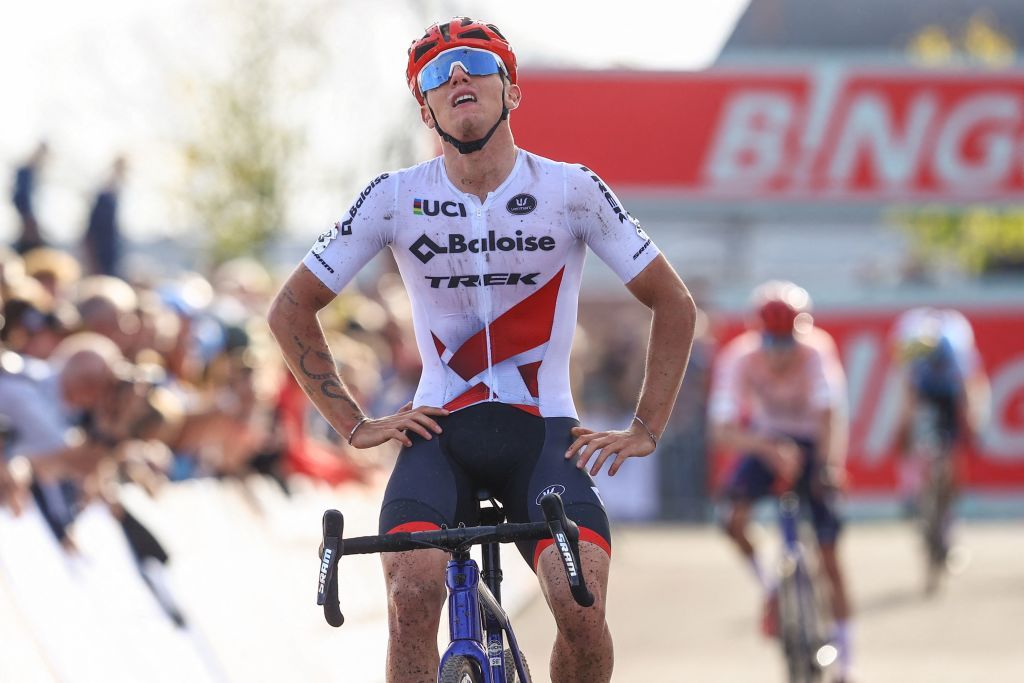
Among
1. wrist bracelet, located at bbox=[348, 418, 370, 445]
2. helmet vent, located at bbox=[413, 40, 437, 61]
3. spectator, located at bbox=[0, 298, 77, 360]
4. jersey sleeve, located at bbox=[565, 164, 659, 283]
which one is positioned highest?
spectator, located at bbox=[0, 298, 77, 360]

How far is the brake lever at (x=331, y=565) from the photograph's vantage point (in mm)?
4770

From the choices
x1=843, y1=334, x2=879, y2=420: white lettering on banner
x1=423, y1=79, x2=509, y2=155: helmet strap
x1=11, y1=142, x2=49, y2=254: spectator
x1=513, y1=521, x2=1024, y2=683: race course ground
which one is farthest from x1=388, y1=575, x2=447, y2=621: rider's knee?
x1=843, y1=334, x2=879, y2=420: white lettering on banner

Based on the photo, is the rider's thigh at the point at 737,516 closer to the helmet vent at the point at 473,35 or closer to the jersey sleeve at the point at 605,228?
the jersey sleeve at the point at 605,228

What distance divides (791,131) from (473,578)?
62.8 ft

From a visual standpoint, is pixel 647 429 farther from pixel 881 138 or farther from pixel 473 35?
pixel 881 138

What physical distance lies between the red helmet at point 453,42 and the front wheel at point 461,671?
161 cm

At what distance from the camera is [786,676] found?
1116cm

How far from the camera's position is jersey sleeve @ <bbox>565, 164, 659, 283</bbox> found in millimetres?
5492

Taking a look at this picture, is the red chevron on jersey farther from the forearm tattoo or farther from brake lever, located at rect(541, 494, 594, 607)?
brake lever, located at rect(541, 494, 594, 607)

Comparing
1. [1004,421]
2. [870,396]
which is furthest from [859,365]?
[1004,421]

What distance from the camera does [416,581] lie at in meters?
5.18

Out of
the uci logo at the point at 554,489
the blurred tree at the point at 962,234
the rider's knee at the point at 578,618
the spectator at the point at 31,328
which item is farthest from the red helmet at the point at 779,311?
the blurred tree at the point at 962,234

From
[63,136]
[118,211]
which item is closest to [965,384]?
[118,211]

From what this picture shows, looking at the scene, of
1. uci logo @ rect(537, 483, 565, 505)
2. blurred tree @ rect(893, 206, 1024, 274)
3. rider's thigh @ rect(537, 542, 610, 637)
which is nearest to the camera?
rider's thigh @ rect(537, 542, 610, 637)
